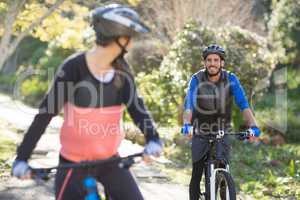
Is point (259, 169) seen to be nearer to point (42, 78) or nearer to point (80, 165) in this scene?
point (80, 165)

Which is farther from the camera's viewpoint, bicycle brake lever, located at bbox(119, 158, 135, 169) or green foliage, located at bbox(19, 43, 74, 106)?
green foliage, located at bbox(19, 43, 74, 106)

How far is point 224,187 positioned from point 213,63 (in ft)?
4.01

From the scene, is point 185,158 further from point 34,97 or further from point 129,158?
point 34,97

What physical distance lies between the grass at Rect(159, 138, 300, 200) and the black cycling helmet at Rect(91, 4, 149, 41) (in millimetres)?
5587

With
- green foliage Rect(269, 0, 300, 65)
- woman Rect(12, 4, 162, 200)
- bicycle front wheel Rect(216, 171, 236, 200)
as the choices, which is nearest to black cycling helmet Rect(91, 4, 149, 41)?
woman Rect(12, 4, 162, 200)

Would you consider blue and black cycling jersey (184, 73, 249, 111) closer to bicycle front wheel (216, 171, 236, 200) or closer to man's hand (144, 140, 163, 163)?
bicycle front wheel (216, 171, 236, 200)

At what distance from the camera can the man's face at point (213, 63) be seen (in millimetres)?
5504

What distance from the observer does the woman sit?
3230mm

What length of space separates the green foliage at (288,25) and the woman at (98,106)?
17.2 meters

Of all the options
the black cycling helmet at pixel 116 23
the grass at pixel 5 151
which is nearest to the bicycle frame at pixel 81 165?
the black cycling helmet at pixel 116 23

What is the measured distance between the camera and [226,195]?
509 cm

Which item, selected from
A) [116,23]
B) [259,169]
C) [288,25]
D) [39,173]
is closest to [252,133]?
[116,23]

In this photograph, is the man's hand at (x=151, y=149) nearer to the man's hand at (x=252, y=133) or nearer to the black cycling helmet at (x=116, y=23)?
the black cycling helmet at (x=116, y=23)

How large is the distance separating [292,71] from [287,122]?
595cm
